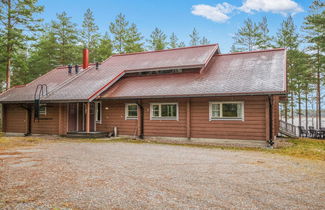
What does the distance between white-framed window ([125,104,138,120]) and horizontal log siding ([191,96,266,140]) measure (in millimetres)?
3428

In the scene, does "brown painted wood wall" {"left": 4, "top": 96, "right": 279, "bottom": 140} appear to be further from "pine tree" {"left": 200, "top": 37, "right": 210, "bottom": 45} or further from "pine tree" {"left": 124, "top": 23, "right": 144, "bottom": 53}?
"pine tree" {"left": 200, "top": 37, "right": 210, "bottom": 45}

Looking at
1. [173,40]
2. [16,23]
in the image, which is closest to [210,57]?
[16,23]

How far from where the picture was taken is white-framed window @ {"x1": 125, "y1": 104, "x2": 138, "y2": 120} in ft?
49.0

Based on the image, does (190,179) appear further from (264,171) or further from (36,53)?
(36,53)

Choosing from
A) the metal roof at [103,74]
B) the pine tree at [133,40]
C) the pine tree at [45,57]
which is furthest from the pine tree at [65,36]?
the metal roof at [103,74]

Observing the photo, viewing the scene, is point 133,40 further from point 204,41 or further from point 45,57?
point 45,57

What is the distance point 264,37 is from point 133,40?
14986 mm

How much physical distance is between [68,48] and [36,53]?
4726 millimetres

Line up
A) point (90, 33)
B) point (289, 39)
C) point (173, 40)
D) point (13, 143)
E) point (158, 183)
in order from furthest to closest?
point (173, 40) < point (90, 33) < point (289, 39) < point (13, 143) < point (158, 183)

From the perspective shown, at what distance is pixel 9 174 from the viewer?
229 inches

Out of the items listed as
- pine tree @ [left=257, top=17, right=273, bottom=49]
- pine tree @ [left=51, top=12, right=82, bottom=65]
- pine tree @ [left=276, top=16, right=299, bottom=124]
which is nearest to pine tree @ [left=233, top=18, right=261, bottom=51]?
pine tree @ [left=257, top=17, right=273, bottom=49]

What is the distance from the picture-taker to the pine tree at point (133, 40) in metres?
31.0

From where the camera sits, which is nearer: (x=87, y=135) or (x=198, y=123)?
(x=198, y=123)

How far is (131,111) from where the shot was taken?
15.0 meters
